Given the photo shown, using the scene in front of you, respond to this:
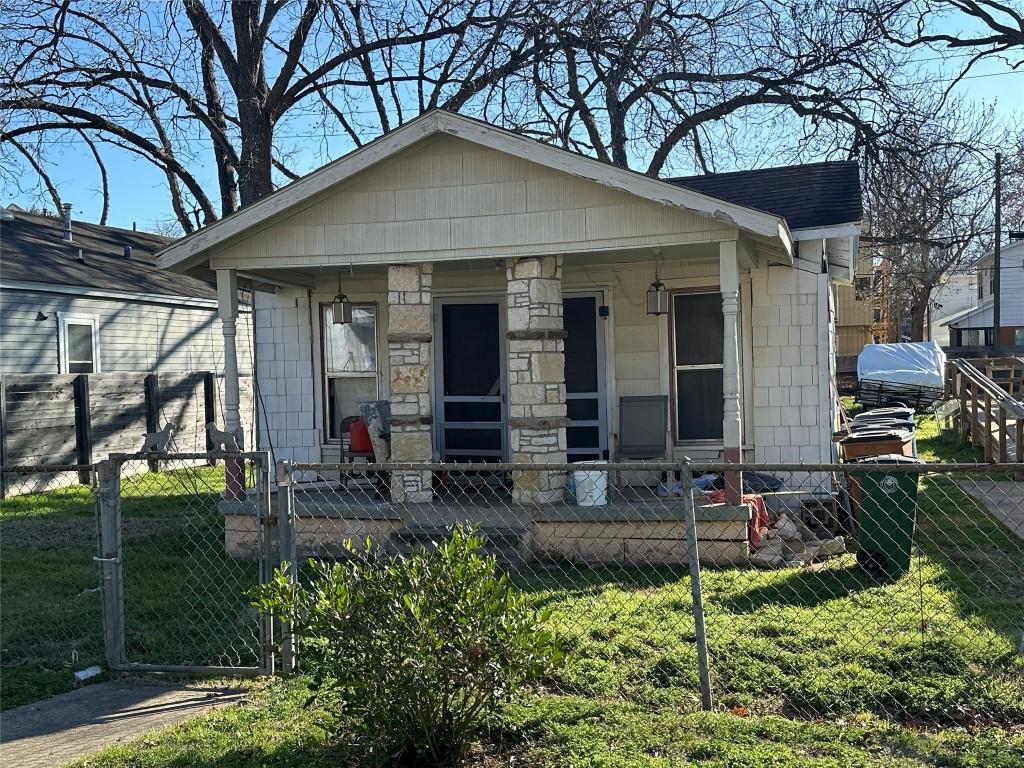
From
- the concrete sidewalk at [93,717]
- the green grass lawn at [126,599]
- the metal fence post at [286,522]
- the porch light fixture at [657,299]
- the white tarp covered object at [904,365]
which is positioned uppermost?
the porch light fixture at [657,299]

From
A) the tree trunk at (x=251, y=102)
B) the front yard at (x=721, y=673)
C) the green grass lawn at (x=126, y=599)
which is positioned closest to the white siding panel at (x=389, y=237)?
the green grass lawn at (x=126, y=599)

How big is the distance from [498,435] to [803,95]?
1379cm

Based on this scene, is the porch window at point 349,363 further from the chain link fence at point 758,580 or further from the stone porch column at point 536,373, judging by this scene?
the stone porch column at point 536,373

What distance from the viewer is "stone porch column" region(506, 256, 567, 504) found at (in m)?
8.59

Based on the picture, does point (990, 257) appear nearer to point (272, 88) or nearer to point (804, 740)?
point (272, 88)

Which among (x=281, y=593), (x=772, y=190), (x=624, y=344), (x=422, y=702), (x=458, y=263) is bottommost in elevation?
(x=422, y=702)

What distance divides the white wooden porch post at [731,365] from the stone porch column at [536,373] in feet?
5.05

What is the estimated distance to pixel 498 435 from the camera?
10742mm

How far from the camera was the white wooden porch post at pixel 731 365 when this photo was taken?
26.3 ft

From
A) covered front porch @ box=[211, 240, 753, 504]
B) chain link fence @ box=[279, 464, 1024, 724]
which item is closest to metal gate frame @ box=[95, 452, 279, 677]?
chain link fence @ box=[279, 464, 1024, 724]

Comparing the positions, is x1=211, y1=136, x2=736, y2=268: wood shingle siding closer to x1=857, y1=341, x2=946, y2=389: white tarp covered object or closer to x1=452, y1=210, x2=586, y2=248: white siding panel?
x1=452, y1=210, x2=586, y2=248: white siding panel

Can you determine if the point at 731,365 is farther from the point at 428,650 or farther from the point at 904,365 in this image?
the point at 904,365

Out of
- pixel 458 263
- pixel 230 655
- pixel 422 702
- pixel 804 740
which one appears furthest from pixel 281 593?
pixel 458 263

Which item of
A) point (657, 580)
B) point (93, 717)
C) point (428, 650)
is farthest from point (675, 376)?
point (93, 717)
